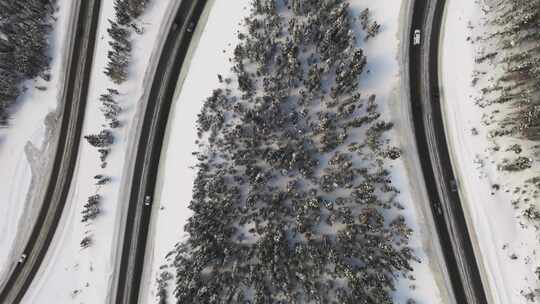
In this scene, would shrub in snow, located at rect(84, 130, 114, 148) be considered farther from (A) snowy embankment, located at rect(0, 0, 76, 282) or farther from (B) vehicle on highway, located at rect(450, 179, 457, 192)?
(B) vehicle on highway, located at rect(450, 179, 457, 192)

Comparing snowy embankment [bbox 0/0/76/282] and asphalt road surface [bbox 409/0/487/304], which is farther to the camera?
snowy embankment [bbox 0/0/76/282]

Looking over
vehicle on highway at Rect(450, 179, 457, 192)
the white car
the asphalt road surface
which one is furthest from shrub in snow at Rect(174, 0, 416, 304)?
vehicle on highway at Rect(450, 179, 457, 192)

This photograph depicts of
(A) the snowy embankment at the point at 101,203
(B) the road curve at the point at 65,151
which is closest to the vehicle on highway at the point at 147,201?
(A) the snowy embankment at the point at 101,203

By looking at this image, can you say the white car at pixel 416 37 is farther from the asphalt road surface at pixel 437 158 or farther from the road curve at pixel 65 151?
the road curve at pixel 65 151

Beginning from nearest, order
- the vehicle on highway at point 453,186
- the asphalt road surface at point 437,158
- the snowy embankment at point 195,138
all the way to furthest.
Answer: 1. the asphalt road surface at point 437,158
2. the snowy embankment at point 195,138
3. the vehicle on highway at point 453,186

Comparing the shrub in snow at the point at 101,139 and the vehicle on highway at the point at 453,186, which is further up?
the shrub in snow at the point at 101,139

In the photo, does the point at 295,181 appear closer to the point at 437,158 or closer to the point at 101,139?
the point at 437,158

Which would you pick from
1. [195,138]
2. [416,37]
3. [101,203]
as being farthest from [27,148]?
[416,37]


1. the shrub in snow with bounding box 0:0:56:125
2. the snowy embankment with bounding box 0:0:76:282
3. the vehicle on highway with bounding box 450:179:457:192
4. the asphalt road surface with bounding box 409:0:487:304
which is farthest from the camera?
the shrub in snow with bounding box 0:0:56:125
